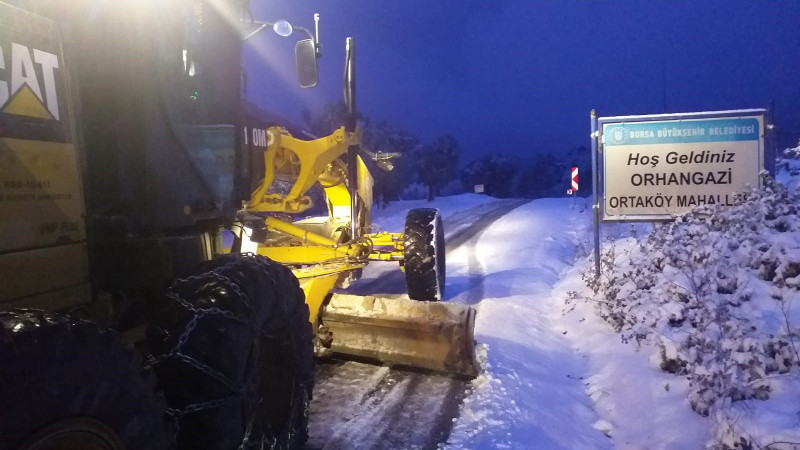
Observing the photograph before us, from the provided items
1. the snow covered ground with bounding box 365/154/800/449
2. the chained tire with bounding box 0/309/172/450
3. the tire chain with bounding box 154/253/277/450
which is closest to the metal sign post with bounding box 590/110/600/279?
the snow covered ground with bounding box 365/154/800/449

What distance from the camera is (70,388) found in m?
1.88

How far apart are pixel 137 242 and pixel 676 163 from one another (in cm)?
755

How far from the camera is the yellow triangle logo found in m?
2.24

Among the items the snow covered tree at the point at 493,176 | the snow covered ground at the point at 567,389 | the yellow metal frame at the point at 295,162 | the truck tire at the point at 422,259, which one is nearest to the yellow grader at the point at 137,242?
the snow covered ground at the point at 567,389

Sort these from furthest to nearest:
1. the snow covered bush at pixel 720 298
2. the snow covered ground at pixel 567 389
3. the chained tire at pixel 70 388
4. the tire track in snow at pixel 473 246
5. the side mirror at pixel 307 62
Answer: the tire track in snow at pixel 473 246 → the side mirror at pixel 307 62 → the snow covered bush at pixel 720 298 → the snow covered ground at pixel 567 389 → the chained tire at pixel 70 388

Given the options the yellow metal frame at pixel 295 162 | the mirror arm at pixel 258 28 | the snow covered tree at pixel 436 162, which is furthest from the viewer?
the snow covered tree at pixel 436 162

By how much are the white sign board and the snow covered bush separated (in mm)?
324

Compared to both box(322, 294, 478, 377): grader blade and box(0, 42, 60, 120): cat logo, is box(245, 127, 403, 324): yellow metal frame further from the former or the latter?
box(0, 42, 60, 120): cat logo

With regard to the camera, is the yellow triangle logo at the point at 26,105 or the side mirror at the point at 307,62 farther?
the side mirror at the point at 307,62

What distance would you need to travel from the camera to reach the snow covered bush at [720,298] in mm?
4535

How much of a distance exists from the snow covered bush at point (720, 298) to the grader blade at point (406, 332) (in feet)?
6.22

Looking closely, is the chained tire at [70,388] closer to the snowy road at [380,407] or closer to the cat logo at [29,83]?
the cat logo at [29,83]

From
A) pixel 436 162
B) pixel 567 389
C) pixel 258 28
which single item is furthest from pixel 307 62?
pixel 436 162

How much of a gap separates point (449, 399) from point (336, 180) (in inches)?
171
